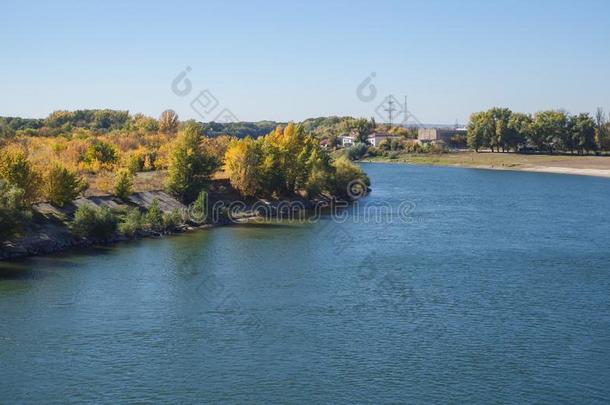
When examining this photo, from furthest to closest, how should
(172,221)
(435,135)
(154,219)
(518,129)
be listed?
(435,135)
(518,129)
(172,221)
(154,219)

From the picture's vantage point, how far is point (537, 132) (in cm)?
9100

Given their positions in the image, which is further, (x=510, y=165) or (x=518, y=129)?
(x=518, y=129)

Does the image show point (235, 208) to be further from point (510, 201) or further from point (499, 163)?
point (499, 163)

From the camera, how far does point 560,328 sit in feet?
61.7

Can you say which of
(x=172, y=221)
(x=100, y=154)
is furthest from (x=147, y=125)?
(x=172, y=221)

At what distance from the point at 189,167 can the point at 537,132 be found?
65277 millimetres

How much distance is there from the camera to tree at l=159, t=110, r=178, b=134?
65625 millimetres

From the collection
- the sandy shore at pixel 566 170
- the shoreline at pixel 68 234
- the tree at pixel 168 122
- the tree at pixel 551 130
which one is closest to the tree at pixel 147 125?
the tree at pixel 168 122

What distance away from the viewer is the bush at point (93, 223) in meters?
29.5

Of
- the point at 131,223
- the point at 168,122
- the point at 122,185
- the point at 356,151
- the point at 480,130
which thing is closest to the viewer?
the point at 131,223

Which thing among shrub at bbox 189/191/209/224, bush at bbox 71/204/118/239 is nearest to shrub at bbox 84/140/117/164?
shrub at bbox 189/191/209/224

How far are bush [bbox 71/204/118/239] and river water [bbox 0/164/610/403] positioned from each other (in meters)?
1.22

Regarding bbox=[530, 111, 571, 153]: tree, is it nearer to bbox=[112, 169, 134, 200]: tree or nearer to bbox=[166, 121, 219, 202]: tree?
bbox=[166, 121, 219, 202]: tree

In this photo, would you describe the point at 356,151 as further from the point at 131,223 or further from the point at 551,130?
the point at 131,223
